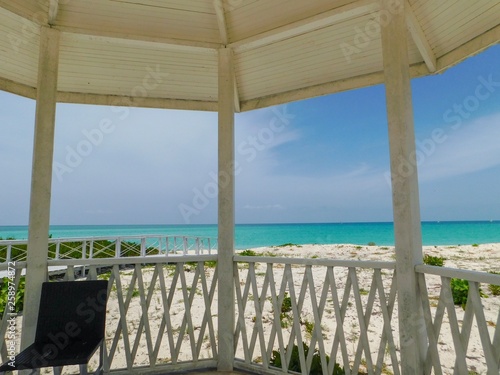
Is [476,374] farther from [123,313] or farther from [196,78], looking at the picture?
[196,78]

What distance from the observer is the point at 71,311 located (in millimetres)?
2391

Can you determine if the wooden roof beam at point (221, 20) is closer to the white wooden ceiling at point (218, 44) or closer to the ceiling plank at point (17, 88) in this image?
the white wooden ceiling at point (218, 44)

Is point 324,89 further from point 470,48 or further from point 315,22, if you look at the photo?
point 470,48

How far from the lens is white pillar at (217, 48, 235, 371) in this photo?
269 centimetres

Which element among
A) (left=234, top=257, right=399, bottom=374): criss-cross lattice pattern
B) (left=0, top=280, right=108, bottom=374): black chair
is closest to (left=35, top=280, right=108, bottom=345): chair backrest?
(left=0, top=280, right=108, bottom=374): black chair

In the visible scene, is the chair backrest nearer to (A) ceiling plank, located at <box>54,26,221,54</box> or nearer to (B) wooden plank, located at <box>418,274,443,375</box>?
(A) ceiling plank, located at <box>54,26,221,54</box>

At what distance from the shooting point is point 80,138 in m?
2.94

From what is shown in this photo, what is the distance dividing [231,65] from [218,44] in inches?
9.4

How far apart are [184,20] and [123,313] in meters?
2.79

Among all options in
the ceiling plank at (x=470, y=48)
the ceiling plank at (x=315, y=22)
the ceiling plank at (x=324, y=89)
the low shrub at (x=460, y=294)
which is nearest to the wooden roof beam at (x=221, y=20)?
the ceiling plank at (x=315, y=22)

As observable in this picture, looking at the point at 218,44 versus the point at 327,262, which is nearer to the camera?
the point at 327,262

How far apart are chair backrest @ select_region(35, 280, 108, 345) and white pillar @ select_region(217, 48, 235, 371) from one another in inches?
39.8

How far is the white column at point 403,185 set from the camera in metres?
1.97

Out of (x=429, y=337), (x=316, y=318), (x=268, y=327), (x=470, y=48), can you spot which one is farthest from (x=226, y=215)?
(x=470, y=48)
